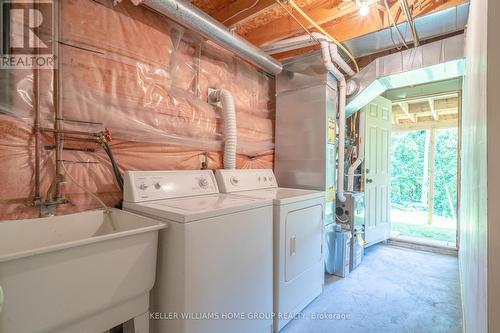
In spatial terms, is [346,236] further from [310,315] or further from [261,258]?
[261,258]

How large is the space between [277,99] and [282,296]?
2.01 meters

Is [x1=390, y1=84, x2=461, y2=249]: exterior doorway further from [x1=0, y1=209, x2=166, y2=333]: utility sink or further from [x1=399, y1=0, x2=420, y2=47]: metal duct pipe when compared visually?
[x1=0, y1=209, x2=166, y2=333]: utility sink

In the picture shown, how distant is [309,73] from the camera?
2.46 metres

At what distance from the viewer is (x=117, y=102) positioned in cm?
152

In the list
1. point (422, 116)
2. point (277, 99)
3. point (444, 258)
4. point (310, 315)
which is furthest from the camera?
point (422, 116)

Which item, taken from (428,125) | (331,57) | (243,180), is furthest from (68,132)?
(428,125)

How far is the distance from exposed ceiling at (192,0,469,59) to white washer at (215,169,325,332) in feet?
4.39

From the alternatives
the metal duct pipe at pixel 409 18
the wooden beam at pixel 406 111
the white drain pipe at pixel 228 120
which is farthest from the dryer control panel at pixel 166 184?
the wooden beam at pixel 406 111

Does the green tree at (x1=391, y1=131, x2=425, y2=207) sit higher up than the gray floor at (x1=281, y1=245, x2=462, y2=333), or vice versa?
the green tree at (x1=391, y1=131, x2=425, y2=207)

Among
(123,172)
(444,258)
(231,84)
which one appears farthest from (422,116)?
(123,172)

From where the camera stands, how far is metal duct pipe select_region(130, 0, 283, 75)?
1495 millimetres

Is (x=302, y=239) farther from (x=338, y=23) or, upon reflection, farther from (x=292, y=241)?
(x=338, y=23)

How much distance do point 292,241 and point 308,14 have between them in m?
1.97

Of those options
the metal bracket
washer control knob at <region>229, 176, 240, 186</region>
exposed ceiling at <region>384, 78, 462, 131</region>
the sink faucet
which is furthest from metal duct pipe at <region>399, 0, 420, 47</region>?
the sink faucet
